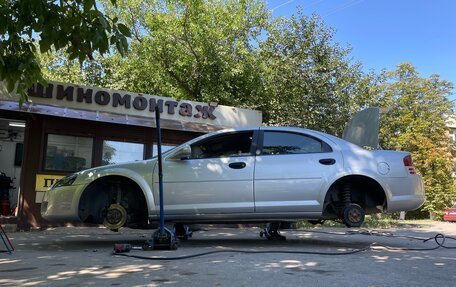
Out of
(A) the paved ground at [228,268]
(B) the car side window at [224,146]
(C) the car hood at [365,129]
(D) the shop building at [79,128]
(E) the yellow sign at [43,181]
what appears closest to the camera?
(A) the paved ground at [228,268]

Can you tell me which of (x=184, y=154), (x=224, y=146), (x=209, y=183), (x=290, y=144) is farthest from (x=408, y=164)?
(x=184, y=154)

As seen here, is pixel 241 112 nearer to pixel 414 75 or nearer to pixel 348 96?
pixel 348 96

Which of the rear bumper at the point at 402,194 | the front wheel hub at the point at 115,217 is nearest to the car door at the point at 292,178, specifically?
the rear bumper at the point at 402,194

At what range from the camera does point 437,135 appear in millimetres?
27797

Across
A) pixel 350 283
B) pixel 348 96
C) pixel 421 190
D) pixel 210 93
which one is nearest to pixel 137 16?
pixel 210 93

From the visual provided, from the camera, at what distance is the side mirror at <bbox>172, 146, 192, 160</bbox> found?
7141mm

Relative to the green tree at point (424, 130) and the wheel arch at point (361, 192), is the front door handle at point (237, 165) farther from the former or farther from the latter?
the green tree at point (424, 130)

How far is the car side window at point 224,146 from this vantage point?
7.31 meters

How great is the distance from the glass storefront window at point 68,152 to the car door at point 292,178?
18.9 feet

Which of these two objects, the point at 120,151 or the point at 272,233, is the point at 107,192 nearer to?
the point at 272,233

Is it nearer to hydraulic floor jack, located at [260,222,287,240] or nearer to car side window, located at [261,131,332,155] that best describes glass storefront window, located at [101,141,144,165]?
hydraulic floor jack, located at [260,222,287,240]

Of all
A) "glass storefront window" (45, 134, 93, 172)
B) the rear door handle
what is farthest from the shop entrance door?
the rear door handle

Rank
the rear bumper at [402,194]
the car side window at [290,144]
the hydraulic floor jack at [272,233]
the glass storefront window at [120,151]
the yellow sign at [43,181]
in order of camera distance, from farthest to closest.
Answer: the glass storefront window at [120,151]
the yellow sign at [43,181]
the hydraulic floor jack at [272,233]
the car side window at [290,144]
the rear bumper at [402,194]

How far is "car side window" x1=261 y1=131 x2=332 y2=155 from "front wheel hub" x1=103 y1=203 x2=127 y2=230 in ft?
7.68
